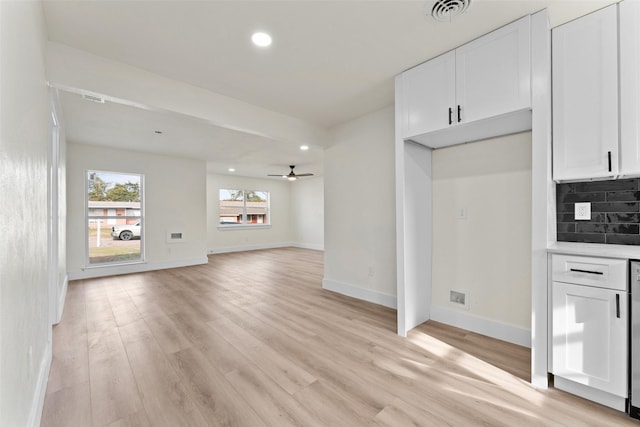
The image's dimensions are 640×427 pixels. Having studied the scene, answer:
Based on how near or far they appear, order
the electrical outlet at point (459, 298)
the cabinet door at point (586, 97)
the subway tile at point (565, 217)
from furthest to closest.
A: 1. the electrical outlet at point (459, 298)
2. the subway tile at point (565, 217)
3. the cabinet door at point (586, 97)

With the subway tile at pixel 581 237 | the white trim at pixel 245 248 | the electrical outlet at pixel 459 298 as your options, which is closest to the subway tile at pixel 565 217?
the subway tile at pixel 581 237

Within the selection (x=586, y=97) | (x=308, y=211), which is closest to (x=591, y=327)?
(x=586, y=97)

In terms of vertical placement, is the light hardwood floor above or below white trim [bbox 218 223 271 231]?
below

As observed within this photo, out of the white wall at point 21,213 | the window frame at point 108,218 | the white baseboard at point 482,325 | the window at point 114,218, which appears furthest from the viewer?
the window at point 114,218

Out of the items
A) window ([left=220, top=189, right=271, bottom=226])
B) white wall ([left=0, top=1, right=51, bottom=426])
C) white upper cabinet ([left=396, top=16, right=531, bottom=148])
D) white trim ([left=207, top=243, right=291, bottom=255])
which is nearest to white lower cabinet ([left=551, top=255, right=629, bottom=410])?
white upper cabinet ([left=396, top=16, right=531, bottom=148])

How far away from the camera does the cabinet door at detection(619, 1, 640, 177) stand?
1.77m

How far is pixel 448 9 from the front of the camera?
1936mm

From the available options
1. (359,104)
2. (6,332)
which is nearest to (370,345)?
(6,332)

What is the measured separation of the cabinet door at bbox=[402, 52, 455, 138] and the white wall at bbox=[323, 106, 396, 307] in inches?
35.2

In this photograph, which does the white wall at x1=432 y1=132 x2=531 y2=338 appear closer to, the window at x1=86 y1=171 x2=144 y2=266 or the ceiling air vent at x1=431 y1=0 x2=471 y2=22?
the ceiling air vent at x1=431 y1=0 x2=471 y2=22

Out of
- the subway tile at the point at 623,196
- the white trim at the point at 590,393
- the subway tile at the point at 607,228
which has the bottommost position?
the white trim at the point at 590,393

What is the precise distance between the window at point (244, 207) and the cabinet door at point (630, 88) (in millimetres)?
8935

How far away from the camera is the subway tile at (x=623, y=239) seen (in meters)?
2.02

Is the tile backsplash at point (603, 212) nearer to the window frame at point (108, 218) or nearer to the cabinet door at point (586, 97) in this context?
Answer: the cabinet door at point (586, 97)
